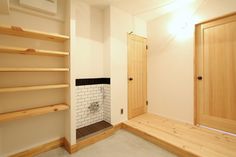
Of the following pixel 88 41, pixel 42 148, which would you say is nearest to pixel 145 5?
pixel 88 41

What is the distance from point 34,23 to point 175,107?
3.12 m

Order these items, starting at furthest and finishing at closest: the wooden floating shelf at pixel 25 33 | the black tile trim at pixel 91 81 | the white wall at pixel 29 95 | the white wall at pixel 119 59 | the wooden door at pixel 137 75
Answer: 1. the wooden door at pixel 137 75
2. the white wall at pixel 119 59
3. the black tile trim at pixel 91 81
4. the white wall at pixel 29 95
5. the wooden floating shelf at pixel 25 33

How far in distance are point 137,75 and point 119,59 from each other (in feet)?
2.33

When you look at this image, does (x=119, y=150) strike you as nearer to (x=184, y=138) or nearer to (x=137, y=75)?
(x=184, y=138)

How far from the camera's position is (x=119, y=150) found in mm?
2064

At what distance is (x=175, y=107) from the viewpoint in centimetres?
298

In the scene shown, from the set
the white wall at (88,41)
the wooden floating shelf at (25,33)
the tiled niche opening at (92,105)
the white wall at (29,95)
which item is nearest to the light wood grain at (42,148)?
the white wall at (29,95)

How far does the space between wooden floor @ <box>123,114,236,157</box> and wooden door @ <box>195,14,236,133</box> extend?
303mm

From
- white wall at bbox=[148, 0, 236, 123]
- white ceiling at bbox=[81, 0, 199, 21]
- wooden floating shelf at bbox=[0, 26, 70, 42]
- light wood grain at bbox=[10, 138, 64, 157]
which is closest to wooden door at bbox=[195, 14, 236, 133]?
white wall at bbox=[148, 0, 236, 123]

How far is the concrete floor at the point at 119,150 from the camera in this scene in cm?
196

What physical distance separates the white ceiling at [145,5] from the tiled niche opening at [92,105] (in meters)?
1.49

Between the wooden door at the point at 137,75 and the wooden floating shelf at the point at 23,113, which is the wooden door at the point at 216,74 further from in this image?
the wooden floating shelf at the point at 23,113

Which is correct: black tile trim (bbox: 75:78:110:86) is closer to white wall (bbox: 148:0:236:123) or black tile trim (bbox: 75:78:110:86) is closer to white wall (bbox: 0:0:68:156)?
white wall (bbox: 0:0:68:156)

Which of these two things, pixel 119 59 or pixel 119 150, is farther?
pixel 119 59
